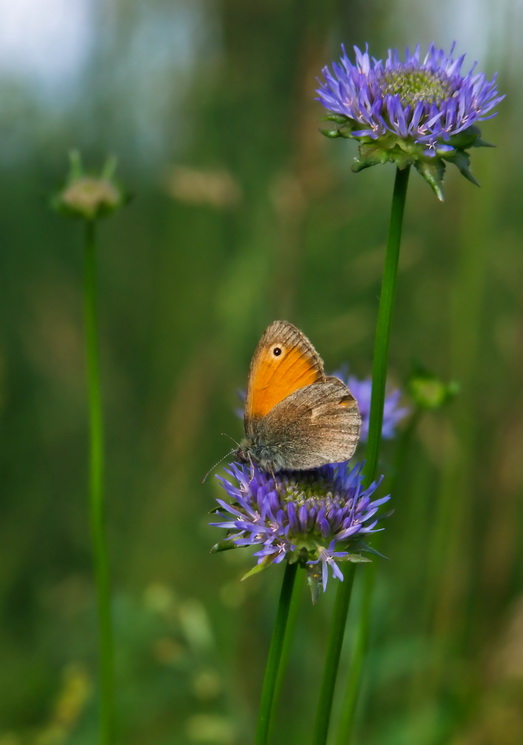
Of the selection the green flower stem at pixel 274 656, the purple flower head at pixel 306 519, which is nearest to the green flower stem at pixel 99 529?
the purple flower head at pixel 306 519

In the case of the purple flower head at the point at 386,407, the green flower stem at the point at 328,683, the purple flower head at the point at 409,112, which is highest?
the purple flower head at the point at 409,112

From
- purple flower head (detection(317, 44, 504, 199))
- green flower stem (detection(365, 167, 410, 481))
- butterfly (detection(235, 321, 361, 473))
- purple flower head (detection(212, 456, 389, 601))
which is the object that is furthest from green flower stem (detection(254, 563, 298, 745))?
purple flower head (detection(317, 44, 504, 199))

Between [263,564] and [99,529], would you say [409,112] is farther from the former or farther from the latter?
[99,529]

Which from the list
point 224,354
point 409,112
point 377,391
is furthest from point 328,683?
point 224,354

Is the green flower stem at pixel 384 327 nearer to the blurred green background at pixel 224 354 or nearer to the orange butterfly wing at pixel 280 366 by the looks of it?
the orange butterfly wing at pixel 280 366

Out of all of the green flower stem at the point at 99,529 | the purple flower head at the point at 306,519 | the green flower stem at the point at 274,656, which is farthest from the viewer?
the green flower stem at the point at 99,529

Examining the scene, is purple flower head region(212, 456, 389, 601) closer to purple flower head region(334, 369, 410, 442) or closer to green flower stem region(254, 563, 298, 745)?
green flower stem region(254, 563, 298, 745)

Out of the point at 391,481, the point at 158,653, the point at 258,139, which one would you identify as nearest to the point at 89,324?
the point at 391,481
